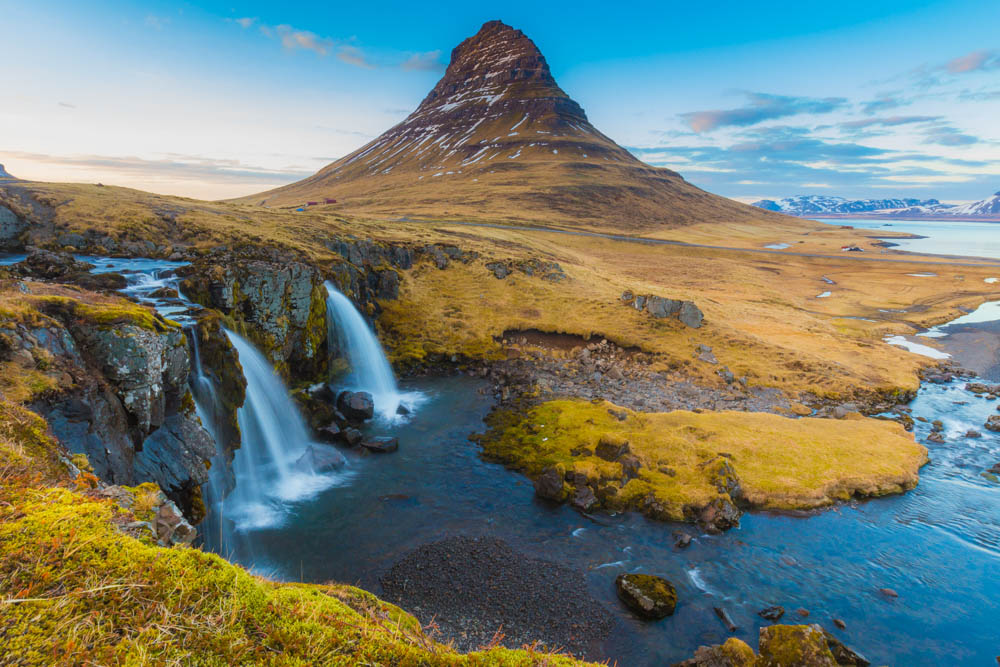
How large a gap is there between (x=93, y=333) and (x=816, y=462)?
1410 inches

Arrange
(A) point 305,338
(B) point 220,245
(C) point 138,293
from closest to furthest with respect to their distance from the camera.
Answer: (C) point 138,293, (A) point 305,338, (B) point 220,245

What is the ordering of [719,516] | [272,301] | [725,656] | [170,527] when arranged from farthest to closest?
[272,301] → [719,516] → [725,656] → [170,527]

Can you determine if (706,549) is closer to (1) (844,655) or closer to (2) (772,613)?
(2) (772,613)

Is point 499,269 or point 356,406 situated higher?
point 499,269

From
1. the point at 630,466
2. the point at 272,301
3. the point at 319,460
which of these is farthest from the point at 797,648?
the point at 272,301

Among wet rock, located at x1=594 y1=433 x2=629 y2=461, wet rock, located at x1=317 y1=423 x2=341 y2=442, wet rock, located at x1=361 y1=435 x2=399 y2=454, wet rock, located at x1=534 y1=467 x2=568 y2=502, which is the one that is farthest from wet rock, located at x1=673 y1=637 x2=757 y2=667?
wet rock, located at x1=317 y1=423 x2=341 y2=442

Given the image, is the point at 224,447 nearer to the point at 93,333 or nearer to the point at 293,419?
the point at 293,419

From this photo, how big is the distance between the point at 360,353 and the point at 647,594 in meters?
29.3

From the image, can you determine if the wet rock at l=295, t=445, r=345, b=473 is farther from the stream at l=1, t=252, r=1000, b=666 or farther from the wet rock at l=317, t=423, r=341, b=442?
the wet rock at l=317, t=423, r=341, b=442

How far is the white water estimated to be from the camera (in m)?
22.0

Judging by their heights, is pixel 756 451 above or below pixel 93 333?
below

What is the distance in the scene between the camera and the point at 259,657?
502cm

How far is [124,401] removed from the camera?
50.4 ft

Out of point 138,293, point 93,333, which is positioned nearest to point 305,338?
point 138,293
